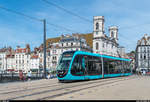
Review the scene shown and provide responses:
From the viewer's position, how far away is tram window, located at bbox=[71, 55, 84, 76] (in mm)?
19789

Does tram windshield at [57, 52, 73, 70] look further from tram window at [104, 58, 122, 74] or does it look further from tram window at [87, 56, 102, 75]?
tram window at [104, 58, 122, 74]

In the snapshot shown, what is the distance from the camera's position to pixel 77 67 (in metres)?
Result: 20.2

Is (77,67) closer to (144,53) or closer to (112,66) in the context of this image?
(112,66)

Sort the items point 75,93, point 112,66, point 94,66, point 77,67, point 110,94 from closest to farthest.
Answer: point 110,94 < point 75,93 < point 77,67 < point 94,66 < point 112,66

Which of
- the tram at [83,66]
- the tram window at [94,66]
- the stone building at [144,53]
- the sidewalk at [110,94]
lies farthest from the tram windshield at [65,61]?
the stone building at [144,53]

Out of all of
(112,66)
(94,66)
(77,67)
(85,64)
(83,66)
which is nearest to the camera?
(77,67)

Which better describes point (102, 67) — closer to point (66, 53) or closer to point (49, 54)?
point (66, 53)

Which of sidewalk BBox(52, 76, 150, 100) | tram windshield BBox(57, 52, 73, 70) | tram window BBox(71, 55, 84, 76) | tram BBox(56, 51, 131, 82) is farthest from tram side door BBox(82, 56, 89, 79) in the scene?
sidewalk BBox(52, 76, 150, 100)

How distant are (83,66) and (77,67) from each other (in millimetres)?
1097

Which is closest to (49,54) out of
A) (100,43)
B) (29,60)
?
(29,60)

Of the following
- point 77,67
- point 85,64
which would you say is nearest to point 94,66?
point 85,64

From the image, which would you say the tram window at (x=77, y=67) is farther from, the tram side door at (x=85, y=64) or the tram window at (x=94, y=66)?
the tram window at (x=94, y=66)

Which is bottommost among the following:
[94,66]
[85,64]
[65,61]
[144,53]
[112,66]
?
[112,66]

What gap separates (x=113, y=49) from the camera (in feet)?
300
